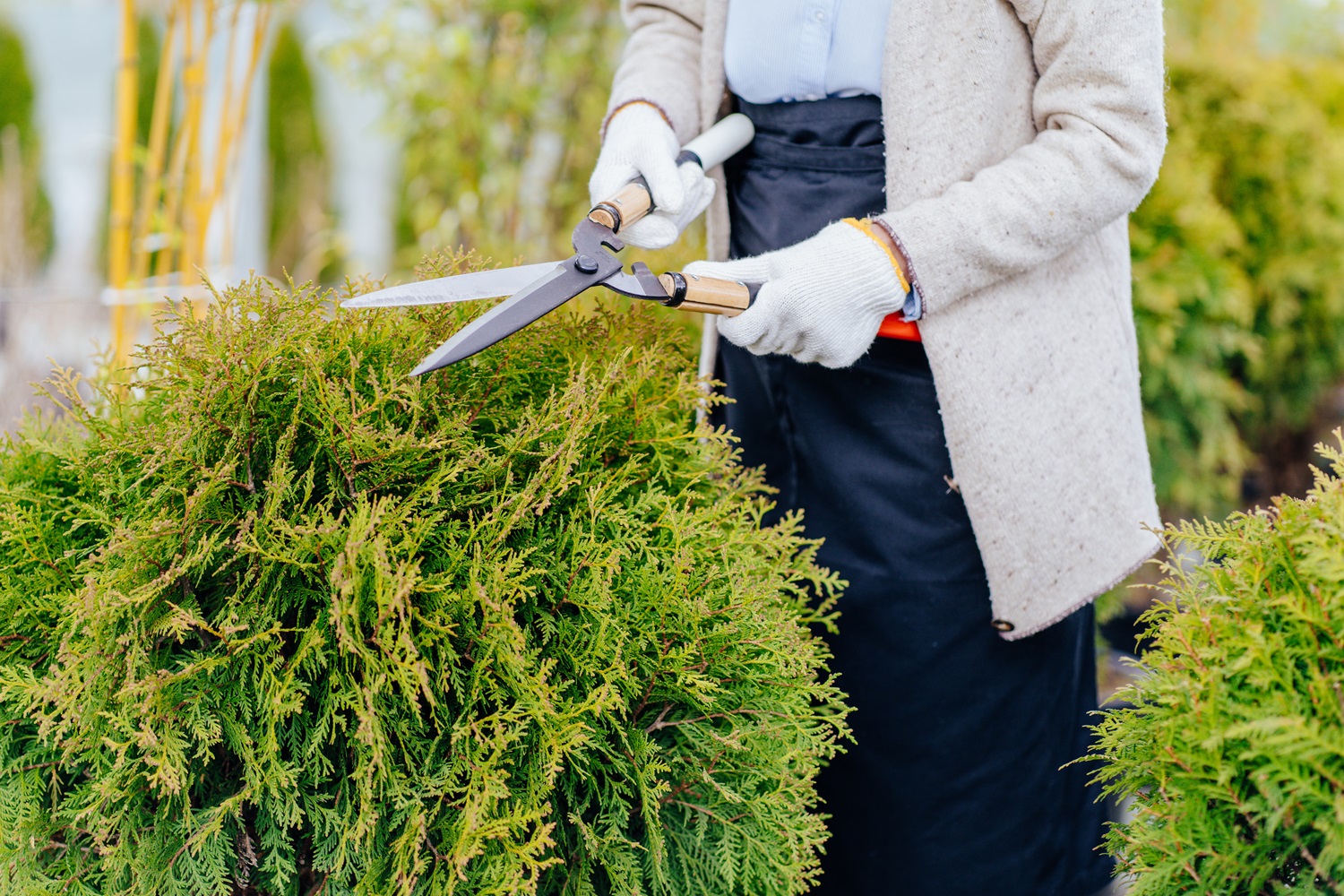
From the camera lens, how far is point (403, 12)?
4477mm

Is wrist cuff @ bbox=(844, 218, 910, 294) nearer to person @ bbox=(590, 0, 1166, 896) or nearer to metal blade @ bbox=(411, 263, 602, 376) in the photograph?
person @ bbox=(590, 0, 1166, 896)

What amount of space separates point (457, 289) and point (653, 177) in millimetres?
430

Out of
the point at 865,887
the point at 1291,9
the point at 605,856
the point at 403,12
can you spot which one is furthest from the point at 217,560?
the point at 1291,9

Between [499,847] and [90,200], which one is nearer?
[499,847]

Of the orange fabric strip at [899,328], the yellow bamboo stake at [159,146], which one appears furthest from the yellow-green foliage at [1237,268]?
the yellow bamboo stake at [159,146]

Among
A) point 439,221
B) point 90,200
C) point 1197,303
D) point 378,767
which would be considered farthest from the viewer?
point 90,200

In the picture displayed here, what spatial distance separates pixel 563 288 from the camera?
4.14 feet

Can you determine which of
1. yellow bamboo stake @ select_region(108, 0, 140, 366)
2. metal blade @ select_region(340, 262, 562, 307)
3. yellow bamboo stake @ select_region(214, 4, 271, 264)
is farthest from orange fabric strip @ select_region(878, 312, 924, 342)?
yellow bamboo stake @ select_region(214, 4, 271, 264)

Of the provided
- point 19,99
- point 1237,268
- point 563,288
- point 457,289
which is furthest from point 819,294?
point 19,99

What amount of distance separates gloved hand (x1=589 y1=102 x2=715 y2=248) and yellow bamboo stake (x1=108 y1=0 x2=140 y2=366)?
128cm

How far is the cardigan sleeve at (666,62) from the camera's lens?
68.2 inches

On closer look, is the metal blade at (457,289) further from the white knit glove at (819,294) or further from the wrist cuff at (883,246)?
the wrist cuff at (883,246)

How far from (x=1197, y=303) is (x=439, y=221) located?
3107mm

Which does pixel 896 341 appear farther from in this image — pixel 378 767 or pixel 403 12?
pixel 403 12
